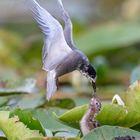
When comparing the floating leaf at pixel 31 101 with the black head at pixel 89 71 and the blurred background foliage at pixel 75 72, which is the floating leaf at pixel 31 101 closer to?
the blurred background foliage at pixel 75 72

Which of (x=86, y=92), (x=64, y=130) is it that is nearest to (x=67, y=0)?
(x=86, y=92)

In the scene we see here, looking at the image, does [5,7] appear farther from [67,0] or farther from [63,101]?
[63,101]

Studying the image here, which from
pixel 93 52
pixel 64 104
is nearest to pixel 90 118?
pixel 64 104

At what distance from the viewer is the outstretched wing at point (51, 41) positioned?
83cm

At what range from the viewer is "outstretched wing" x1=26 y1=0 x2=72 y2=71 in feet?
2.73

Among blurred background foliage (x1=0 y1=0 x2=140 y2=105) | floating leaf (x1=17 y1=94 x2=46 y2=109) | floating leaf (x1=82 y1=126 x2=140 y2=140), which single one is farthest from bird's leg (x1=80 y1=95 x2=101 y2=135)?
blurred background foliage (x1=0 y1=0 x2=140 y2=105)

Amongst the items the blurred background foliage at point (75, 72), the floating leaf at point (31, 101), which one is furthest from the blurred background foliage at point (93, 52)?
the floating leaf at point (31, 101)

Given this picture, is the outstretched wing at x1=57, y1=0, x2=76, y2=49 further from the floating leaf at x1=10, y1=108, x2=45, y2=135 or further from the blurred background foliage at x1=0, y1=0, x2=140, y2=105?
the blurred background foliage at x1=0, y1=0, x2=140, y2=105

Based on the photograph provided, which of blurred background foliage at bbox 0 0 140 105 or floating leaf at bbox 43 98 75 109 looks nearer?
floating leaf at bbox 43 98 75 109

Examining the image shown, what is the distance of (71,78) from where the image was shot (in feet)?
6.50

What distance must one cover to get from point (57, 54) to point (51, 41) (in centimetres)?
2

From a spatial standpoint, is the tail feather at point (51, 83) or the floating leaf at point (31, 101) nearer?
the tail feather at point (51, 83)

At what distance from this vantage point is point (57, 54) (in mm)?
836

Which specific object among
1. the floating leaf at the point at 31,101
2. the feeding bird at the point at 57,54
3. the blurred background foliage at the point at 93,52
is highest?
the feeding bird at the point at 57,54
